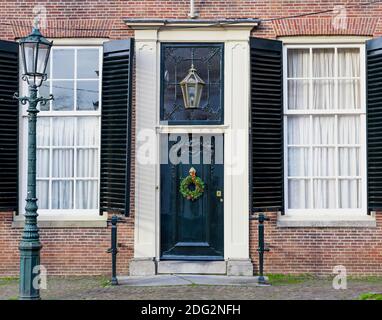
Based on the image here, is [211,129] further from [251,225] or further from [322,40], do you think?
[322,40]

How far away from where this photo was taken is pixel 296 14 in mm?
12500

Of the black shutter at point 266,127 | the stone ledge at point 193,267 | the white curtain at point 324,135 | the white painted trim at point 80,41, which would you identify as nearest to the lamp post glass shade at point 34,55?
the white painted trim at point 80,41

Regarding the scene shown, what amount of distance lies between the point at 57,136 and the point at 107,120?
1071 millimetres

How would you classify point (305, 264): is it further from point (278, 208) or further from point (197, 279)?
point (197, 279)

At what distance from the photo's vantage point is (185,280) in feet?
38.2

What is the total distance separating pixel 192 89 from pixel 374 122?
3376 millimetres

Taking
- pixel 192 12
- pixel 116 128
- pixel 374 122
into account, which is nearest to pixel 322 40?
pixel 374 122

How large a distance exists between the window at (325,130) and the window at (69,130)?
3639 mm

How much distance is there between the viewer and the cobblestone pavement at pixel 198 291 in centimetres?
1036

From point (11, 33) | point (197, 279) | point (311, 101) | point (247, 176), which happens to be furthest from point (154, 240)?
point (11, 33)

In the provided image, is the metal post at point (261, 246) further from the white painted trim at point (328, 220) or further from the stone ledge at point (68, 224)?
the stone ledge at point (68, 224)
